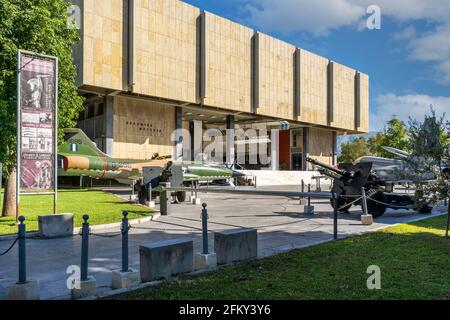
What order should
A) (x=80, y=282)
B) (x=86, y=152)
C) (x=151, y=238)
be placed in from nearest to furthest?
(x=80, y=282) < (x=151, y=238) < (x=86, y=152)

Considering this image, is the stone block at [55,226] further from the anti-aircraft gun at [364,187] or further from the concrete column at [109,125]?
the concrete column at [109,125]

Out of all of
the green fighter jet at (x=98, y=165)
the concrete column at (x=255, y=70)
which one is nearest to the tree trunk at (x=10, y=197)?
the green fighter jet at (x=98, y=165)

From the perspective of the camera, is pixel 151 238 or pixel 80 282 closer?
pixel 80 282

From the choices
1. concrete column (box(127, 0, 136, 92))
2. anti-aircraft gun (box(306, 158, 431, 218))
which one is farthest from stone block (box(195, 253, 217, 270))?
concrete column (box(127, 0, 136, 92))

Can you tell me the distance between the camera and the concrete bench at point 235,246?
7613mm

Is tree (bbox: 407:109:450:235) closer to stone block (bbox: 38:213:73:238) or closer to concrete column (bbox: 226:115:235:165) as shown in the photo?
stone block (bbox: 38:213:73:238)

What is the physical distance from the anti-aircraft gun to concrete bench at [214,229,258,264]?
23.8 ft

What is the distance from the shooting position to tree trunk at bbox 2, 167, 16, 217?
14.5m

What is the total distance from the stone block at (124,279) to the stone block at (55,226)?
533 cm

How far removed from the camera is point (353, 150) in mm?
75438
